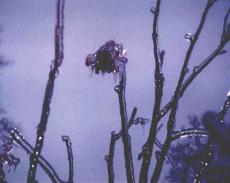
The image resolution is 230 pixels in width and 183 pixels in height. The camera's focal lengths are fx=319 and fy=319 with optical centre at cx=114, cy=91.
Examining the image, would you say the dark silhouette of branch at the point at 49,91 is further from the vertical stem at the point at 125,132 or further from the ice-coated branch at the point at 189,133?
the ice-coated branch at the point at 189,133

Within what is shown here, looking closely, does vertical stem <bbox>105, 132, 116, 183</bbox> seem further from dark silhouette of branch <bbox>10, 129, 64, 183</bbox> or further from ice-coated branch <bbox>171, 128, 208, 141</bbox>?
ice-coated branch <bbox>171, 128, 208, 141</bbox>

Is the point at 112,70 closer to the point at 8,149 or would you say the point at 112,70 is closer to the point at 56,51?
the point at 56,51

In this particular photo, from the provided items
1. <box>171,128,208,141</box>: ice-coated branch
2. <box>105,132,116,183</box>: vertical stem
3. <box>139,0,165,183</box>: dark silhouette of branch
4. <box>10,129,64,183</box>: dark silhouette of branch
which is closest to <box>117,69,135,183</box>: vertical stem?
<box>139,0,165,183</box>: dark silhouette of branch

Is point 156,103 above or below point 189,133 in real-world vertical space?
above


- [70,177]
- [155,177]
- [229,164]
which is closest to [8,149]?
[70,177]

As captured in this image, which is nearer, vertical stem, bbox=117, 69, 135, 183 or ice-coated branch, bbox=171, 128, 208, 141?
ice-coated branch, bbox=171, 128, 208, 141

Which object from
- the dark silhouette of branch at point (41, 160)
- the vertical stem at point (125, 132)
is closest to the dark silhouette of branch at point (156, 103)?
the vertical stem at point (125, 132)

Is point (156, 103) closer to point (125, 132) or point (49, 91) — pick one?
point (125, 132)

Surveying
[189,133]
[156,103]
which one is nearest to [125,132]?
[156,103]
